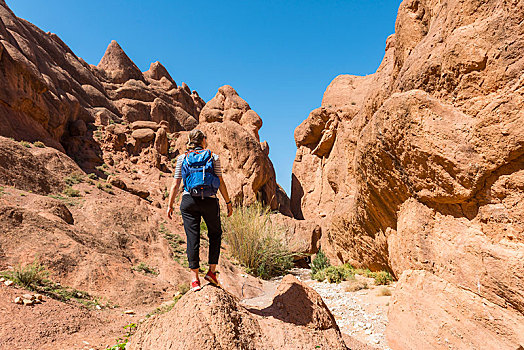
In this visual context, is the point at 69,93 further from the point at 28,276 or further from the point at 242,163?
the point at 28,276

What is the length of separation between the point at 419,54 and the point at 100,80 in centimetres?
3189

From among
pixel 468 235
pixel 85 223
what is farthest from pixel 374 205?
pixel 85 223

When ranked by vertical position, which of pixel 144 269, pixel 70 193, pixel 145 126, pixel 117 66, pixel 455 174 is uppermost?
pixel 117 66

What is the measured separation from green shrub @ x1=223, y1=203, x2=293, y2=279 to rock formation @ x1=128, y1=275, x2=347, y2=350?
611 centimetres

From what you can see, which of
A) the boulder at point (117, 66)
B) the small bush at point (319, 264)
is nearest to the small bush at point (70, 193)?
the small bush at point (319, 264)

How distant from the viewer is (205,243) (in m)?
9.80

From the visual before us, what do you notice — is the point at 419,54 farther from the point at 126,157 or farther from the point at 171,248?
the point at 126,157

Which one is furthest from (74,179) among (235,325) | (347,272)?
(235,325)

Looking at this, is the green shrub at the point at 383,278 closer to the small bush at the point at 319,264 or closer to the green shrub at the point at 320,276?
the green shrub at the point at 320,276

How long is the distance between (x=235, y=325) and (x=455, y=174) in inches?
143

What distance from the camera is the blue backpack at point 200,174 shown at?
2719 millimetres

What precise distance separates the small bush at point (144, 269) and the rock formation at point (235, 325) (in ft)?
13.6

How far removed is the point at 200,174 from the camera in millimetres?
2746

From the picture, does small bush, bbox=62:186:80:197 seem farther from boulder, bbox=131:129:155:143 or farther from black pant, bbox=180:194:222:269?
boulder, bbox=131:129:155:143
